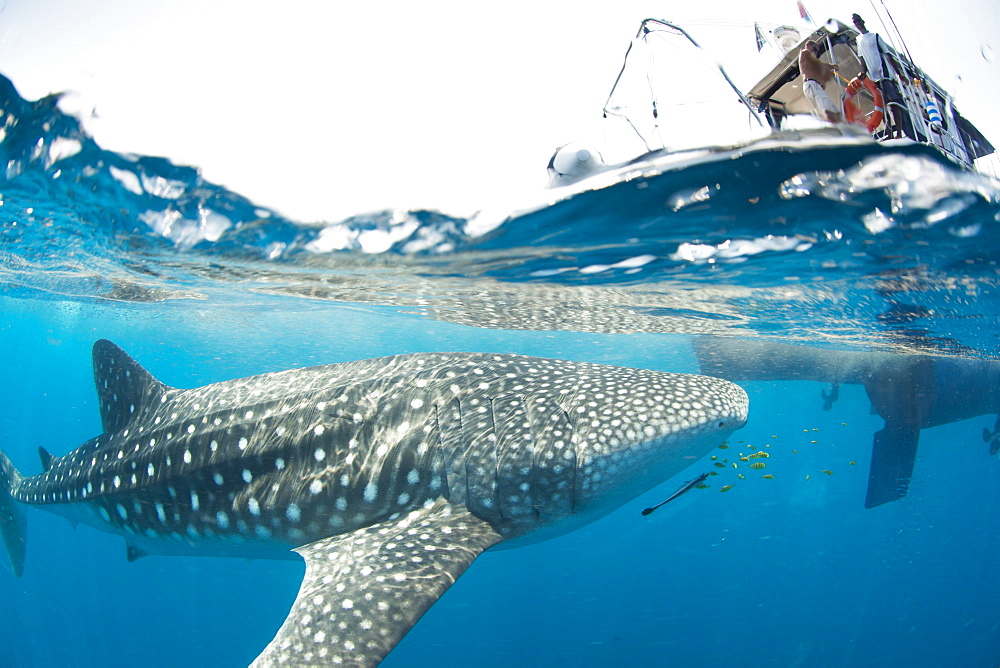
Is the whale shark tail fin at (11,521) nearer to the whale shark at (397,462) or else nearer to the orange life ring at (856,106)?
the whale shark at (397,462)

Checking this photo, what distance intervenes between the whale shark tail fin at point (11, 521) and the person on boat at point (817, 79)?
1281 centimetres

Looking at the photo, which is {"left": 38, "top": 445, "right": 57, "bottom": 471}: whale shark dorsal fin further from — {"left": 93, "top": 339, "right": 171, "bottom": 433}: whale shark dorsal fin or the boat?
the boat

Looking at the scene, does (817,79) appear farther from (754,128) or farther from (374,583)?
(374,583)

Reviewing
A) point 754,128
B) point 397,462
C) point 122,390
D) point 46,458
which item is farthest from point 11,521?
point 754,128

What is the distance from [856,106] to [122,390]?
9.27 metres

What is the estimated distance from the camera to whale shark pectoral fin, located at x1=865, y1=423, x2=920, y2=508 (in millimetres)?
12922

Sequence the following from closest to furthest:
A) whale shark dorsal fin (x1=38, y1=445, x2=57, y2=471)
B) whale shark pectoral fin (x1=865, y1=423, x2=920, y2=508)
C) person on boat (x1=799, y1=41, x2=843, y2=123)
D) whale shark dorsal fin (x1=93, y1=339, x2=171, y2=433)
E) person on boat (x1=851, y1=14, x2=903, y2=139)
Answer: person on boat (x1=851, y1=14, x2=903, y2=139) < person on boat (x1=799, y1=41, x2=843, y2=123) < whale shark dorsal fin (x1=93, y1=339, x2=171, y2=433) < whale shark dorsal fin (x1=38, y1=445, x2=57, y2=471) < whale shark pectoral fin (x1=865, y1=423, x2=920, y2=508)

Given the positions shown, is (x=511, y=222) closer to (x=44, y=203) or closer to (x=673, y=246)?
(x=673, y=246)

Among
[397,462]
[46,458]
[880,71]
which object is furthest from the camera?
[46,458]

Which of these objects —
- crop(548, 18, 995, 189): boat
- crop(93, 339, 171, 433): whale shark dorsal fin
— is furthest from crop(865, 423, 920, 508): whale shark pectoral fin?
crop(93, 339, 171, 433): whale shark dorsal fin

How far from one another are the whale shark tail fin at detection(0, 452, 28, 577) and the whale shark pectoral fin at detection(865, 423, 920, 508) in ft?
64.0

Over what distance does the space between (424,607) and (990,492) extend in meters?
123

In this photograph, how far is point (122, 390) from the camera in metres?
5.86

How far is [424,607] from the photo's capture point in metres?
2.89
